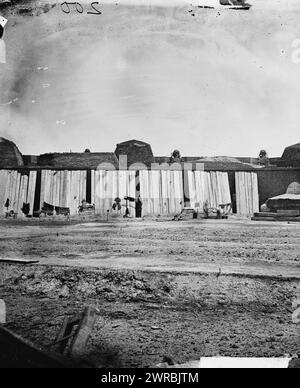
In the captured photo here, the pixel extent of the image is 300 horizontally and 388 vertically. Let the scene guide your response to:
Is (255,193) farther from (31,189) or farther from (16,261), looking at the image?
(16,261)

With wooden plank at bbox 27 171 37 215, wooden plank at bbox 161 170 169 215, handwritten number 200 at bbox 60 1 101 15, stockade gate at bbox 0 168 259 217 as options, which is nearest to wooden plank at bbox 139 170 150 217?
stockade gate at bbox 0 168 259 217

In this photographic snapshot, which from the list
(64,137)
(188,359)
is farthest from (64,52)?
(188,359)

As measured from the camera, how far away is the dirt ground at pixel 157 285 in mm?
2691

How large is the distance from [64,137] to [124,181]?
101 cm

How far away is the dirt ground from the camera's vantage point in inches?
106

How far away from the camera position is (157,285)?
325 centimetres

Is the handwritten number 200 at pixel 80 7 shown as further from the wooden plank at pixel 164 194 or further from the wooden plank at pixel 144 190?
the wooden plank at pixel 164 194

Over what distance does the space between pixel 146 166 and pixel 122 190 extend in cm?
55

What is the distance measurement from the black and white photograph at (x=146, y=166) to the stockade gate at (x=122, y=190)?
20 millimetres

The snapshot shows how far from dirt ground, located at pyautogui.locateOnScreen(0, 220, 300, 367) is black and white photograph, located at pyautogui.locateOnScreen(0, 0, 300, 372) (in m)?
0.02

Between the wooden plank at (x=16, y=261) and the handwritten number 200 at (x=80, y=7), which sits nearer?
the wooden plank at (x=16, y=261)

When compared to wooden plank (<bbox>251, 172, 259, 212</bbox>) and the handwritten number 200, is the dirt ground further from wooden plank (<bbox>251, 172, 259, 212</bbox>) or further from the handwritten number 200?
the handwritten number 200

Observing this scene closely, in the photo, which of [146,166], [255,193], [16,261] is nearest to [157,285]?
[16,261]

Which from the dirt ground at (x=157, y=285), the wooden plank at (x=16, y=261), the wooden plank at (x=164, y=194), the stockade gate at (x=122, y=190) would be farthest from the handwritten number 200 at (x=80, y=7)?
the wooden plank at (x=16, y=261)
